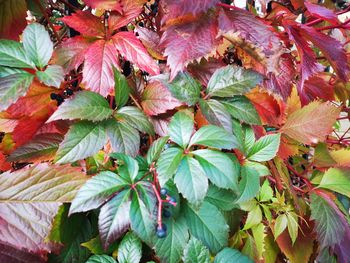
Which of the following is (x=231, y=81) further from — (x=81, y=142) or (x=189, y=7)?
(x=81, y=142)

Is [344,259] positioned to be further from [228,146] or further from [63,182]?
[63,182]

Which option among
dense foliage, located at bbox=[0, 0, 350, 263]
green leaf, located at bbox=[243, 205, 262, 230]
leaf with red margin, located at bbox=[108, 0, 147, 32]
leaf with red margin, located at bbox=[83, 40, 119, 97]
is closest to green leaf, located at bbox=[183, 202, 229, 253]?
dense foliage, located at bbox=[0, 0, 350, 263]

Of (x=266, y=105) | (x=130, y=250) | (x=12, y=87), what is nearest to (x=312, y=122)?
(x=266, y=105)

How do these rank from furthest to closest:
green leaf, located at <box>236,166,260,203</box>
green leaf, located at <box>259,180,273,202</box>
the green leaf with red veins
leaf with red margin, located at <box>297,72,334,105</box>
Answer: leaf with red margin, located at <box>297,72,334,105</box>, green leaf, located at <box>259,180,273,202</box>, green leaf, located at <box>236,166,260,203</box>, the green leaf with red veins

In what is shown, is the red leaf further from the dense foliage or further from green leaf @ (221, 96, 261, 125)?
green leaf @ (221, 96, 261, 125)

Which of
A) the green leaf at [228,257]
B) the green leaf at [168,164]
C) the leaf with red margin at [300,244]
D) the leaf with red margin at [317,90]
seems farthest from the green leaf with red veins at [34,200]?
the leaf with red margin at [317,90]

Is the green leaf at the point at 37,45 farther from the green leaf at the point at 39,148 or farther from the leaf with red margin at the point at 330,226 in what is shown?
the leaf with red margin at the point at 330,226

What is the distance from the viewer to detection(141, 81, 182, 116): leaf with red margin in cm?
52

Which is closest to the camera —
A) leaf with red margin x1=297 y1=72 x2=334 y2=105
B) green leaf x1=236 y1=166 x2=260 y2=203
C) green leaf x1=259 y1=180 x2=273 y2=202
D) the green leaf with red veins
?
the green leaf with red veins

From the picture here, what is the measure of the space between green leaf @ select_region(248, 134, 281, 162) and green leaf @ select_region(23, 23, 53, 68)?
338 mm

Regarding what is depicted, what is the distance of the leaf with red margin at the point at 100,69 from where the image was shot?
510 millimetres

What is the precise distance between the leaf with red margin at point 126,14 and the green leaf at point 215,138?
0.24 m

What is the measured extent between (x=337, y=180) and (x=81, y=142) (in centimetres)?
48

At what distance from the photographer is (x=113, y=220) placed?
415 mm
